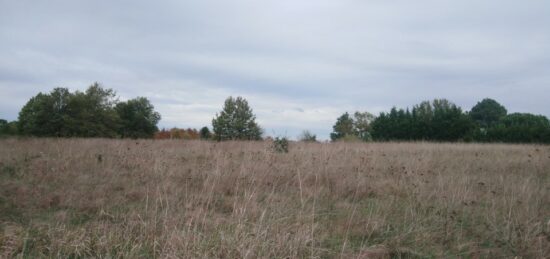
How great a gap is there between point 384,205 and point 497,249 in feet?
4.96

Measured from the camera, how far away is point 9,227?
3.37m

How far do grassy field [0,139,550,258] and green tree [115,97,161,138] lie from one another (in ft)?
152

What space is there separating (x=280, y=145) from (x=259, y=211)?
21.7 feet

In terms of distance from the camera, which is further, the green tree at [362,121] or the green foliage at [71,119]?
the green tree at [362,121]

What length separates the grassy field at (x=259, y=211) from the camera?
10.2 ft

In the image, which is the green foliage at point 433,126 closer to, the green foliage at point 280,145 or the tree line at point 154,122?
the tree line at point 154,122

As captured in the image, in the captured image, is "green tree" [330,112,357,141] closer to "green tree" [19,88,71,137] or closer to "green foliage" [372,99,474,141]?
"green foliage" [372,99,474,141]

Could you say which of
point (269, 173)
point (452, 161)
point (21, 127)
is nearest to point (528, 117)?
point (452, 161)

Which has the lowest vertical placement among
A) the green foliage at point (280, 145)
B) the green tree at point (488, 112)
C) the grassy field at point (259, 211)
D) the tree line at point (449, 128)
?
the grassy field at point (259, 211)

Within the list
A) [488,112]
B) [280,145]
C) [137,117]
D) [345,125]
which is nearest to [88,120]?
[137,117]

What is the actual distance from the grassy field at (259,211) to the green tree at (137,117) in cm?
4628

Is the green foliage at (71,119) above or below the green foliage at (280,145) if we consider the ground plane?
above

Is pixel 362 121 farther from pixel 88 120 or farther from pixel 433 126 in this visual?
pixel 88 120

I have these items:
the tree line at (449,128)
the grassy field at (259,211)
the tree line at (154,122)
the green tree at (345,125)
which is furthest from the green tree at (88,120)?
the green tree at (345,125)
